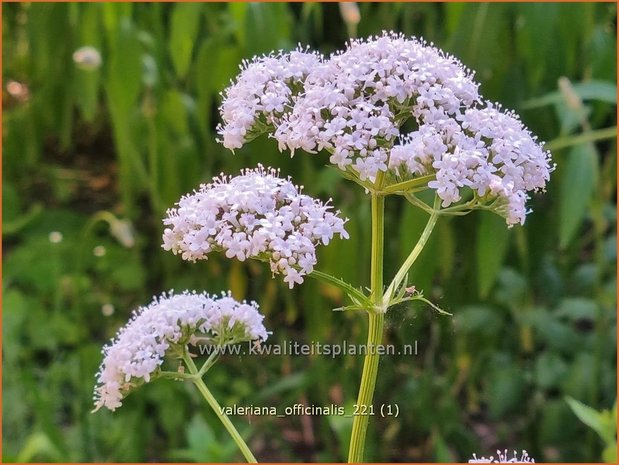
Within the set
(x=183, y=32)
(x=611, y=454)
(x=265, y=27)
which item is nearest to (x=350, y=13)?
(x=265, y=27)

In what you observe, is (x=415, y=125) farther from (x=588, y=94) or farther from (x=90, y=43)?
(x=90, y=43)

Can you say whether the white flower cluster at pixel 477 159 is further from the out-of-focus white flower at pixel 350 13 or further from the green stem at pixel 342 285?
the out-of-focus white flower at pixel 350 13

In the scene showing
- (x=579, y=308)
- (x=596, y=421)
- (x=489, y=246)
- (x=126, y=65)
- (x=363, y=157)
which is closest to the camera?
(x=363, y=157)

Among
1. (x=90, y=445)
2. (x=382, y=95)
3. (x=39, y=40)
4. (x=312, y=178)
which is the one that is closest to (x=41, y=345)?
(x=90, y=445)

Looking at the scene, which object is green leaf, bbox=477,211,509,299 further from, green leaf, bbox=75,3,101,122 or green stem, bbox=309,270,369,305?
green leaf, bbox=75,3,101,122

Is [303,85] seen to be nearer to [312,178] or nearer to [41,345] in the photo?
[312,178]

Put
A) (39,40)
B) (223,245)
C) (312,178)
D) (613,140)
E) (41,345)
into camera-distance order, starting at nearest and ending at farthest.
Result: (223,245) → (312,178) → (613,140) → (39,40) → (41,345)
